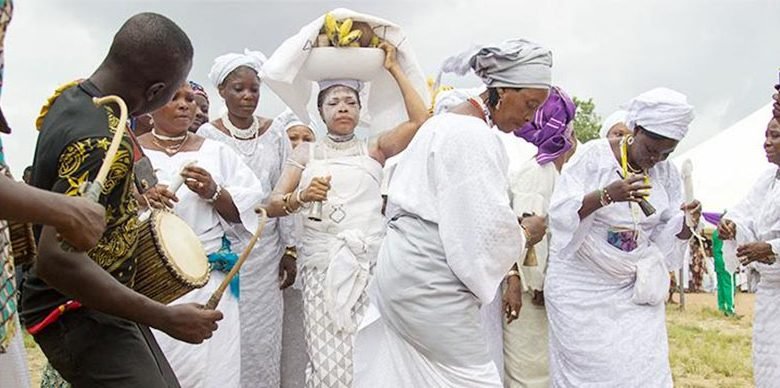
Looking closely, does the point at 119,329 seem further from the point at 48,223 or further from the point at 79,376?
the point at 48,223

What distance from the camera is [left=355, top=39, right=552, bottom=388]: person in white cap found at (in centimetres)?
411

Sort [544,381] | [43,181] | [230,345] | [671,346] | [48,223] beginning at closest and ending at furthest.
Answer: [48,223]
[43,181]
[230,345]
[544,381]
[671,346]

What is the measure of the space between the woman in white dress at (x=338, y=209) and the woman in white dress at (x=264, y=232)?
18.4 inches

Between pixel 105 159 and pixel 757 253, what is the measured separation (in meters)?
4.38

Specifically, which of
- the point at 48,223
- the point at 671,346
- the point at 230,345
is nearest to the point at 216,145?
the point at 230,345

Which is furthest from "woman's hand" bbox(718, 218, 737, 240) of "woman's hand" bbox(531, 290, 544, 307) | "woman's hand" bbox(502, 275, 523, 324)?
"woman's hand" bbox(502, 275, 523, 324)

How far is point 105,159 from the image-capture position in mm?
2662

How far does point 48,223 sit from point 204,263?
4.43 feet

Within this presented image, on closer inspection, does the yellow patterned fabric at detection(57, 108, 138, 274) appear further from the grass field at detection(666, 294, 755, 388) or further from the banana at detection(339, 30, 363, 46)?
the grass field at detection(666, 294, 755, 388)

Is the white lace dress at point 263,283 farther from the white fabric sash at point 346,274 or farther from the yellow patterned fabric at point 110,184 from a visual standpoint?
the yellow patterned fabric at point 110,184

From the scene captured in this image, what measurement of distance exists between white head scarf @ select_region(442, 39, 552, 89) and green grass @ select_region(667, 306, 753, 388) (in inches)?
224

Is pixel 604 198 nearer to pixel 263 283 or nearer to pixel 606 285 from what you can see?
pixel 606 285

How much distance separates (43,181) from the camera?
9.73 feet

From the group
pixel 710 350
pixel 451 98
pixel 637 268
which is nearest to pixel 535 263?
pixel 637 268
